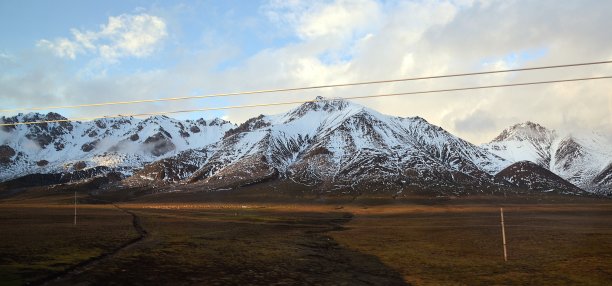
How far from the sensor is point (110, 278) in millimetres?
22484

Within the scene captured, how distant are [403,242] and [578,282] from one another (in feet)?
63.6

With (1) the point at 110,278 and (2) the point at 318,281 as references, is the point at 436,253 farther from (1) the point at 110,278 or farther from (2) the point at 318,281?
(1) the point at 110,278

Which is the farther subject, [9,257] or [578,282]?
[9,257]

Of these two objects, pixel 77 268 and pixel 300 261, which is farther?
pixel 300 261

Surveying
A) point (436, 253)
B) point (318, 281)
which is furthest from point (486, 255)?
point (318, 281)

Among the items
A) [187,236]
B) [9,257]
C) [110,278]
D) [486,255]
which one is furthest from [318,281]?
[187,236]

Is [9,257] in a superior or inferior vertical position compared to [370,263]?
superior

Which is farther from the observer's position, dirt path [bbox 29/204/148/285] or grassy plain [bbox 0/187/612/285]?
grassy plain [bbox 0/187/612/285]

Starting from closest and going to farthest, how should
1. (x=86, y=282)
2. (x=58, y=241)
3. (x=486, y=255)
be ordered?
(x=86, y=282) < (x=486, y=255) < (x=58, y=241)

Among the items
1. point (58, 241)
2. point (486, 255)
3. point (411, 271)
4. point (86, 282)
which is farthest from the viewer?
point (58, 241)

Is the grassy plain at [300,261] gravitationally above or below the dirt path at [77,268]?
below

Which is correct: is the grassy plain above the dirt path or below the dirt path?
below

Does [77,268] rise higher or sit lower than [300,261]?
higher

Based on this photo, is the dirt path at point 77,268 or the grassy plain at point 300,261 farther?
the grassy plain at point 300,261
